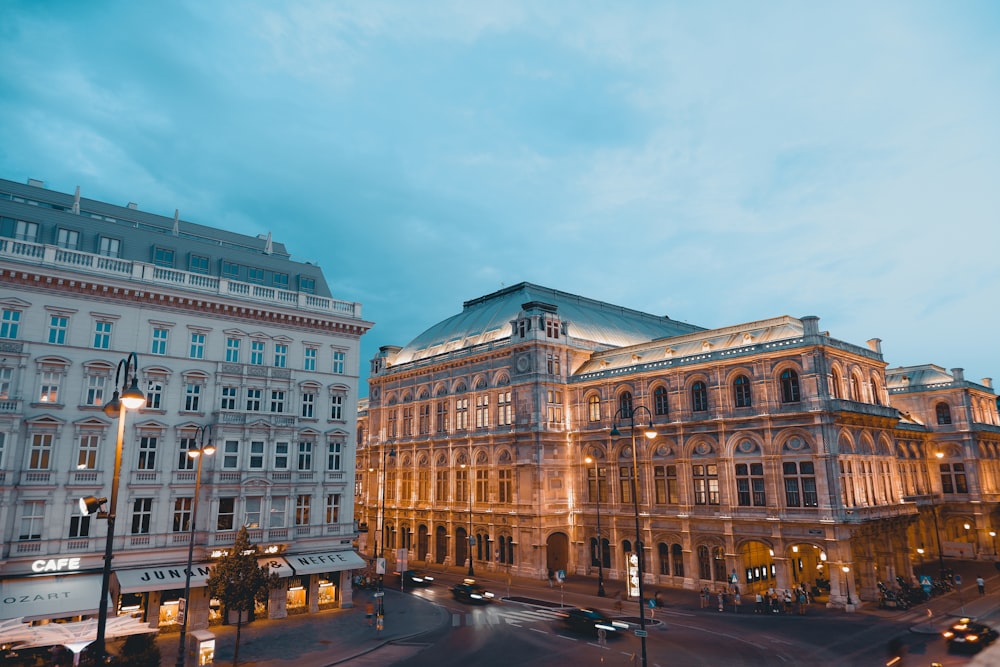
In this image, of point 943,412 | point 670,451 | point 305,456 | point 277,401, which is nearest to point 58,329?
point 277,401

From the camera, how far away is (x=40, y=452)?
34.3 metres

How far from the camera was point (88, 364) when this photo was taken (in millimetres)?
36188

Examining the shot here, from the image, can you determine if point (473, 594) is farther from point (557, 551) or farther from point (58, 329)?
point (58, 329)

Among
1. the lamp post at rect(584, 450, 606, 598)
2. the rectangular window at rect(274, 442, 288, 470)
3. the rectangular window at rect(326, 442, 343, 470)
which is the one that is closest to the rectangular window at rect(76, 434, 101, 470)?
the rectangular window at rect(274, 442, 288, 470)

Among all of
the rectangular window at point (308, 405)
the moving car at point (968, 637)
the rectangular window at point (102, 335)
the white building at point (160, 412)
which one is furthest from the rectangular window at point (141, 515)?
the moving car at point (968, 637)

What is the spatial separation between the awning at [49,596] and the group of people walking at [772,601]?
38.2m

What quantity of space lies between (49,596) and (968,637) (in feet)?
156

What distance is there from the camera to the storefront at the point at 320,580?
4022 centimetres

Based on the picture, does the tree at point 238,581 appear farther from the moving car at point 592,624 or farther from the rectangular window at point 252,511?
the moving car at point 592,624

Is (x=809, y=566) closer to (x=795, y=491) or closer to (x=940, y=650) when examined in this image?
(x=795, y=491)

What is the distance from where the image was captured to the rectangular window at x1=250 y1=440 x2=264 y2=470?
40438 mm

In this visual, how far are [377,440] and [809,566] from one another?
162 ft

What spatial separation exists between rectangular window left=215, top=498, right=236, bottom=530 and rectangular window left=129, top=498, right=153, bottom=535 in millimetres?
3830

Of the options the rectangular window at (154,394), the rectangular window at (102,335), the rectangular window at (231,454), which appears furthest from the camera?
the rectangular window at (231,454)
